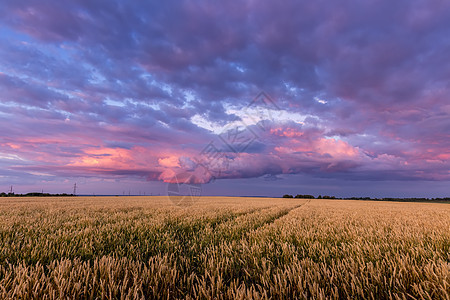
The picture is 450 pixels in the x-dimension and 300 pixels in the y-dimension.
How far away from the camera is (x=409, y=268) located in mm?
2623

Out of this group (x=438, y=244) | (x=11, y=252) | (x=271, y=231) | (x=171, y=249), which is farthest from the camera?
(x=271, y=231)

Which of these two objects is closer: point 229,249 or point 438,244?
point 229,249

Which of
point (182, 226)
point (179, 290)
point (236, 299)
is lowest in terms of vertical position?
point (182, 226)

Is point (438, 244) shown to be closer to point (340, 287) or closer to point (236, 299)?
point (340, 287)

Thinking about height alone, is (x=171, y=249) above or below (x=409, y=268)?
below

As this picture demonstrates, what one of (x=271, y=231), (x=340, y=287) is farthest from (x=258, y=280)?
(x=271, y=231)

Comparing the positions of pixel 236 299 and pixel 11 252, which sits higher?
pixel 236 299

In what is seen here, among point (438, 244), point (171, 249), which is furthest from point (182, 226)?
point (438, 244)

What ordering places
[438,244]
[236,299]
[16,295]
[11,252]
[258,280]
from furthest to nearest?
[438,244] < [11,252] < [258,280] < [16,295] < [236,299]

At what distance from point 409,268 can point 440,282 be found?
1.43 feet

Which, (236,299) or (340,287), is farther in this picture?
(340,287)

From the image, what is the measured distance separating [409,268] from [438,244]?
278cm

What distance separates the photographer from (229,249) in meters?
3.64

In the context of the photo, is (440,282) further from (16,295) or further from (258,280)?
(16,295)
